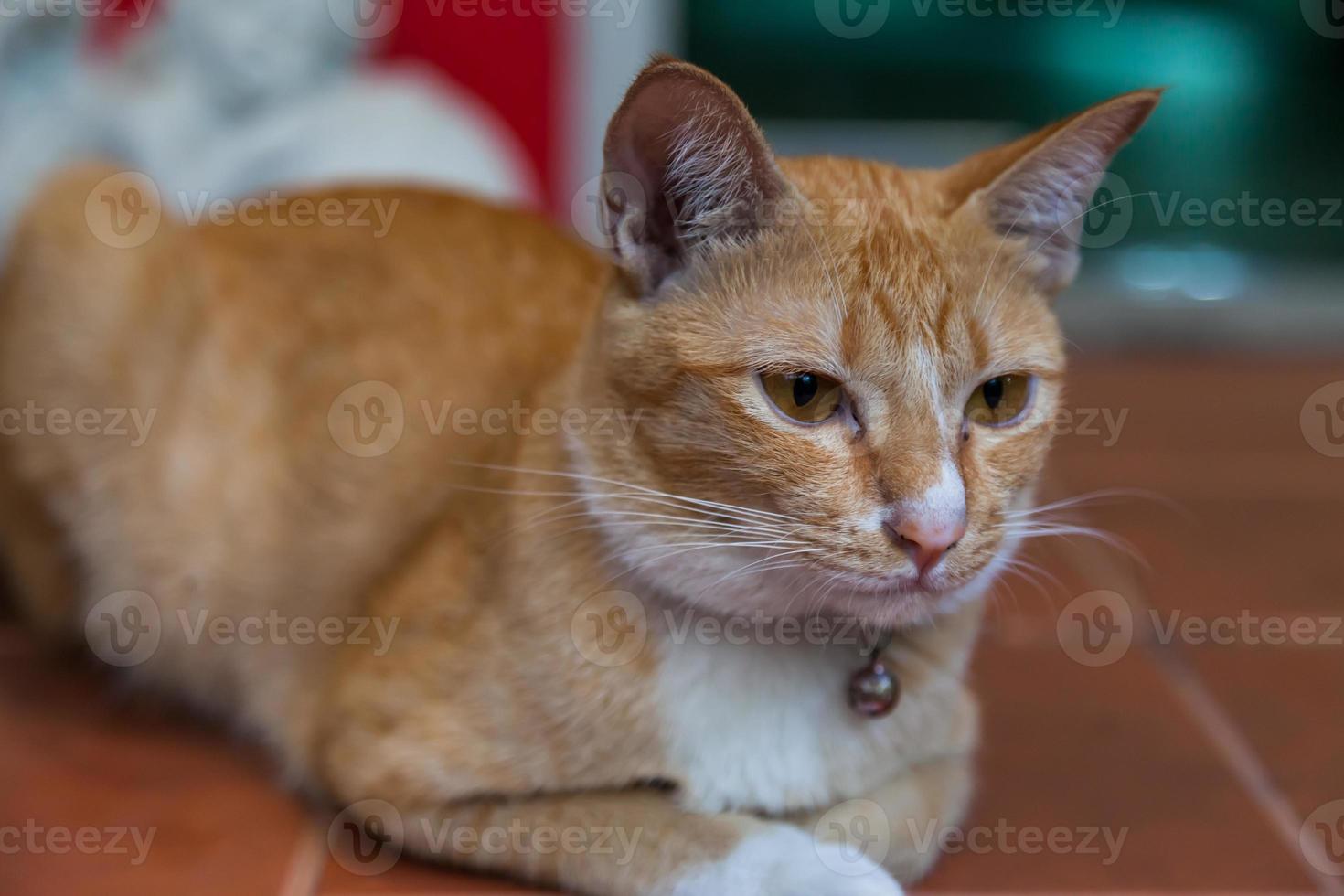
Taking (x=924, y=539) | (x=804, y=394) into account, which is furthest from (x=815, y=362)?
(x=924, y=539)

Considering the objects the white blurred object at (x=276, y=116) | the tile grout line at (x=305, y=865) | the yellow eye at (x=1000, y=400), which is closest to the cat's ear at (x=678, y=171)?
the yellow eye at (x=1000, y=400)

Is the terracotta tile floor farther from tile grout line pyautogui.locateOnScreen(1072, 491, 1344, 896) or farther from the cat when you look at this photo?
the cat

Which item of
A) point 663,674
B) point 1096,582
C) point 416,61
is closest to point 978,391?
point 663,674

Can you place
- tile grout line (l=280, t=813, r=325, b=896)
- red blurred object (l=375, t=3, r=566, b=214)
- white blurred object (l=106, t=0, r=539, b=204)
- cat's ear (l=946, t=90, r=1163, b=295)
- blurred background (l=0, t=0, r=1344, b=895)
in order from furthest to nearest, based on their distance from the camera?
red blurred object (l=375, t=3, r=566, b=214), white blurred object (l=106, t=0, r=539, b=204), blurred background (l=0, t=0, r=1344, b=895), tile grout line (l=280, t=813, r=325, b=896), cat's ear (l=946, t=90, r=1163, b=295)

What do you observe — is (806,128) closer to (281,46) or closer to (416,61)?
(416,61)

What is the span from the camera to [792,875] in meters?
1.25

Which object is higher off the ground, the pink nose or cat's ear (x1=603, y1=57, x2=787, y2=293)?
cat's ear (x1=603, y1=57, x2=787, y2=293)

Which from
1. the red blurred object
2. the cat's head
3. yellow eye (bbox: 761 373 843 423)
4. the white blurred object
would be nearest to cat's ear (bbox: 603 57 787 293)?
the cat's head

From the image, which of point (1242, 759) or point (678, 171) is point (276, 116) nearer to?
point (678, 171)

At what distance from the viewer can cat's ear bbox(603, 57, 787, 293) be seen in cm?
121

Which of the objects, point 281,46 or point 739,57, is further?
point 739,57

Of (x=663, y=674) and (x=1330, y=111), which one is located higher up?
(x=1330, y=111)

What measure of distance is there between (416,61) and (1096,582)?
2.32 meters

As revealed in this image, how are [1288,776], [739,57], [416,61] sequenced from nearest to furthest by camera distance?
1. [1288,776]
2. [416,61]
3. [739,57]
